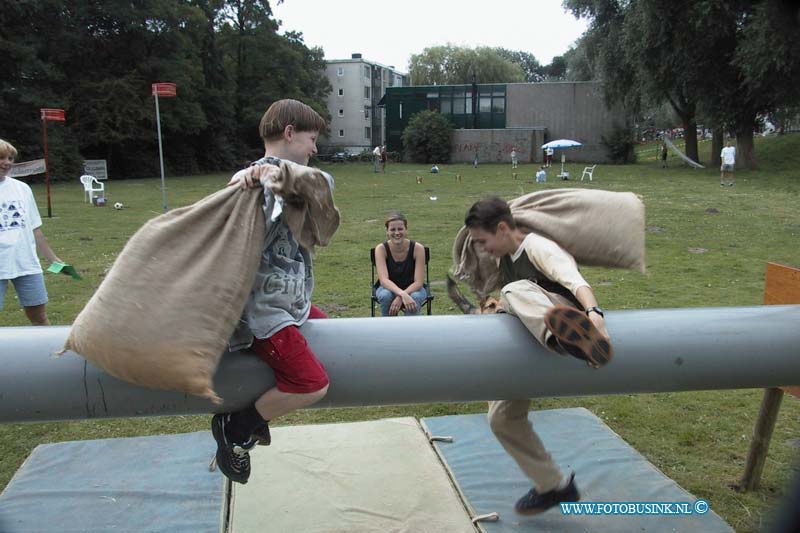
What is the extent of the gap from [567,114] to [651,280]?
44.2m

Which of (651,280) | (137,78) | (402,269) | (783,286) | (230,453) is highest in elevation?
(137,78)

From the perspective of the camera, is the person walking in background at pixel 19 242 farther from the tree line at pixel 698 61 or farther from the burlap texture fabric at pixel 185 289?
the tree line at pixel 698 61

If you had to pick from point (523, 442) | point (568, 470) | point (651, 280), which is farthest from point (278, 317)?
point (651, 280)

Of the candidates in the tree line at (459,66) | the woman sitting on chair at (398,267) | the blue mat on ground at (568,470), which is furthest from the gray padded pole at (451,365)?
the tree line at (459,66)

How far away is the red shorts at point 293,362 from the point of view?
2654 mm

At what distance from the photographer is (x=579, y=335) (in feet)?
8.41

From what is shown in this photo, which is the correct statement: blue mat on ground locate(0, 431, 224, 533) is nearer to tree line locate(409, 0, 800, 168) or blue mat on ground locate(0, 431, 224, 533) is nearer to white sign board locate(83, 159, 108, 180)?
→ tree line locate(409, 0, 800, 168)

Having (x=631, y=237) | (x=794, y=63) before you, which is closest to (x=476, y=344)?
(x=631, y=237)

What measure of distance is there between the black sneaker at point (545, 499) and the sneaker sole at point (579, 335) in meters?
1.39

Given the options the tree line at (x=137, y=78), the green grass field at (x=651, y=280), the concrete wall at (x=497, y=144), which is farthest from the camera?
the concrete wall at (x=497, y=144)

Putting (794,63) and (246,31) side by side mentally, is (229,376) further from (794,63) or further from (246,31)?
(246,31)

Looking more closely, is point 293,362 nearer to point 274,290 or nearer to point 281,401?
Result: point 281,401

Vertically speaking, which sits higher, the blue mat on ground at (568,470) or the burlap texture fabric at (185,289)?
the burlap texture fabric at (185,289)

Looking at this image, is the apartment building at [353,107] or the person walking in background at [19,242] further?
the apartment building at [353,107]
